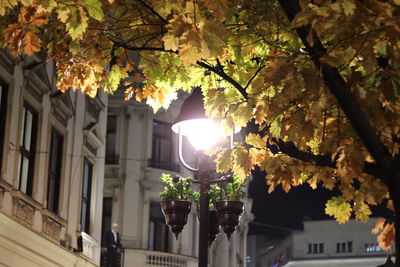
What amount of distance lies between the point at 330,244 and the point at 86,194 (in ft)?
173

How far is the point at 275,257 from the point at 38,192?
2432 inches

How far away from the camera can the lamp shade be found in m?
9.71

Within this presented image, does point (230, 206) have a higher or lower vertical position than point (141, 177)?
lower

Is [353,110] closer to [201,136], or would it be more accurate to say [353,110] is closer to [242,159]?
[242,159]

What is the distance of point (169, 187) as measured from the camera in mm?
11773

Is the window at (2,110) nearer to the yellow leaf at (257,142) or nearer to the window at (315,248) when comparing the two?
the yellow leaf at (257,142)

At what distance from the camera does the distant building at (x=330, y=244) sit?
71375 mm

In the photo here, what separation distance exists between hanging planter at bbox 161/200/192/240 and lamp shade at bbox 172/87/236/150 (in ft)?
4.36

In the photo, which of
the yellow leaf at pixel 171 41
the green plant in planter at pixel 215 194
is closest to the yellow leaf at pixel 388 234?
the yellow leaf at pixel 171 41

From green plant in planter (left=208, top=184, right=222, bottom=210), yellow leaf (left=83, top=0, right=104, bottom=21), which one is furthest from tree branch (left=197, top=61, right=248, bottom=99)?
green plant in planter (left=208, top=184, right=222, bottom=210)

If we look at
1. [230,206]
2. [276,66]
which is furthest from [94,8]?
[230,206]

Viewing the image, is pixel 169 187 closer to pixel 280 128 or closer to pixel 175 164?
pixel 280 128

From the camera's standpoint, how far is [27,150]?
1784 centimetres

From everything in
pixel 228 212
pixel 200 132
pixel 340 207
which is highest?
pixel 200 132
